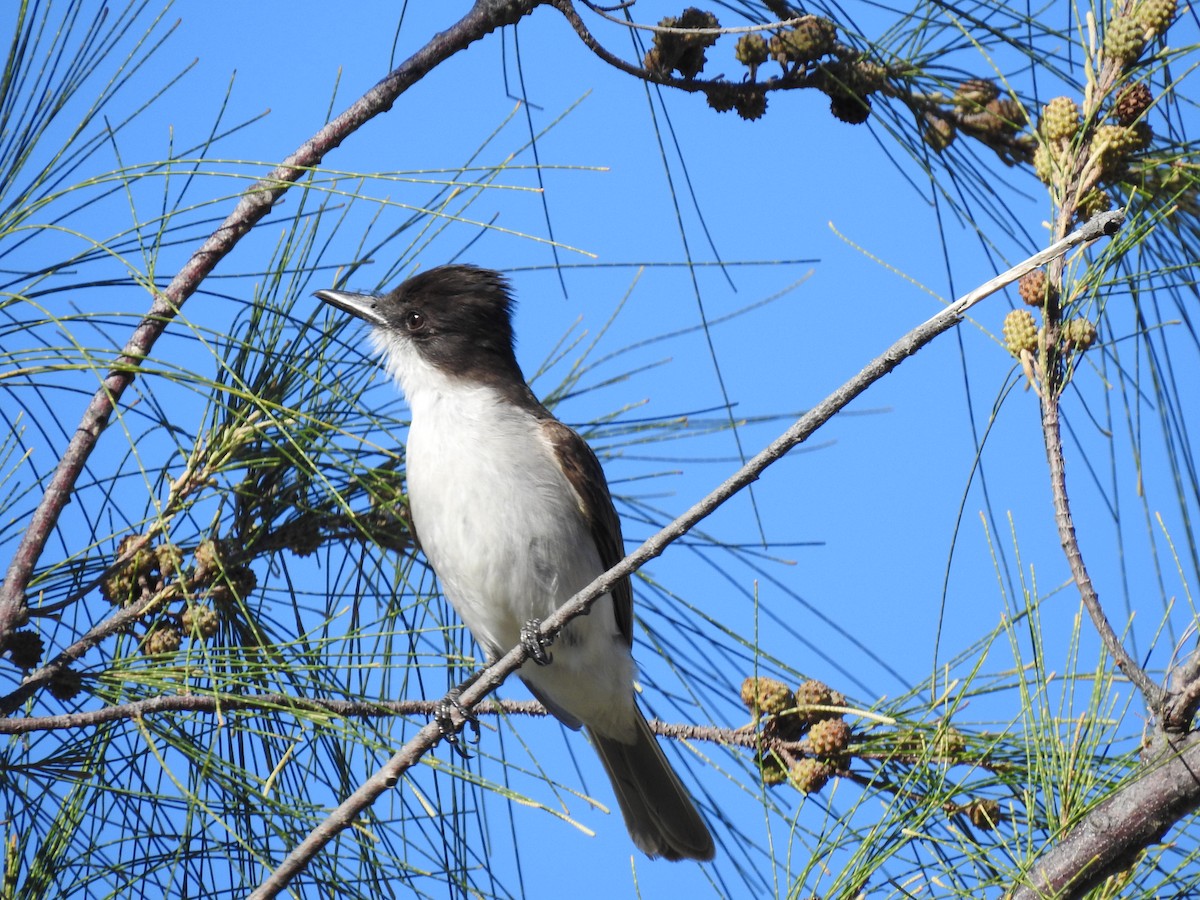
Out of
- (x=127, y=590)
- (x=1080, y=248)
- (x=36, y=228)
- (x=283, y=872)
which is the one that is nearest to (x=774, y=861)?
(x=283, y=872)

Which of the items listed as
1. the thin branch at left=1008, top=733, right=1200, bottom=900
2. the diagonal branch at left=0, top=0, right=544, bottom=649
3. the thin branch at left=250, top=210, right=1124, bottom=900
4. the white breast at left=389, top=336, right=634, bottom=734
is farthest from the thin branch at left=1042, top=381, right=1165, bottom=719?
the white breast at left=389, top=336, right=634, bottom=734

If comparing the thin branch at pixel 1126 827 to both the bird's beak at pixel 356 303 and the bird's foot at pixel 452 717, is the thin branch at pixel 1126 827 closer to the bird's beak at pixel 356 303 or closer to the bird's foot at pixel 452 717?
the bird's foot at pixel 452 717

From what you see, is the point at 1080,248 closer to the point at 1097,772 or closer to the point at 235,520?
the point at 1097,772

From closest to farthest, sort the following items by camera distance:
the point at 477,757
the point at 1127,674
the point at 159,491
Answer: the point at 1127,674 → the point at 159,491 → the point at 477,757

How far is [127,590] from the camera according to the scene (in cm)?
317

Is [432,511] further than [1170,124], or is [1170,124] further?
[432,511]

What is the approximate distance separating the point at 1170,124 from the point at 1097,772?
160cm

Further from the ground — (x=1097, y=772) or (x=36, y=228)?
(x=36, y=228)

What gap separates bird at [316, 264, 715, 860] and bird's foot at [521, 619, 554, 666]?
0.02m

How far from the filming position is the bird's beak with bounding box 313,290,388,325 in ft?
13.6

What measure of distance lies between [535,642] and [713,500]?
1085mm

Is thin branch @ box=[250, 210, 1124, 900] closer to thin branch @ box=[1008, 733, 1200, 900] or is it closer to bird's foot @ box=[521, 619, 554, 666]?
bird's foot @ box=[521, 619, 554, 666]

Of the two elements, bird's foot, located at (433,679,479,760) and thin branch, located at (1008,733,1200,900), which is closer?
thin branch, located at (1008,733,1200,900)

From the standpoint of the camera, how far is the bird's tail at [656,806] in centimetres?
455
